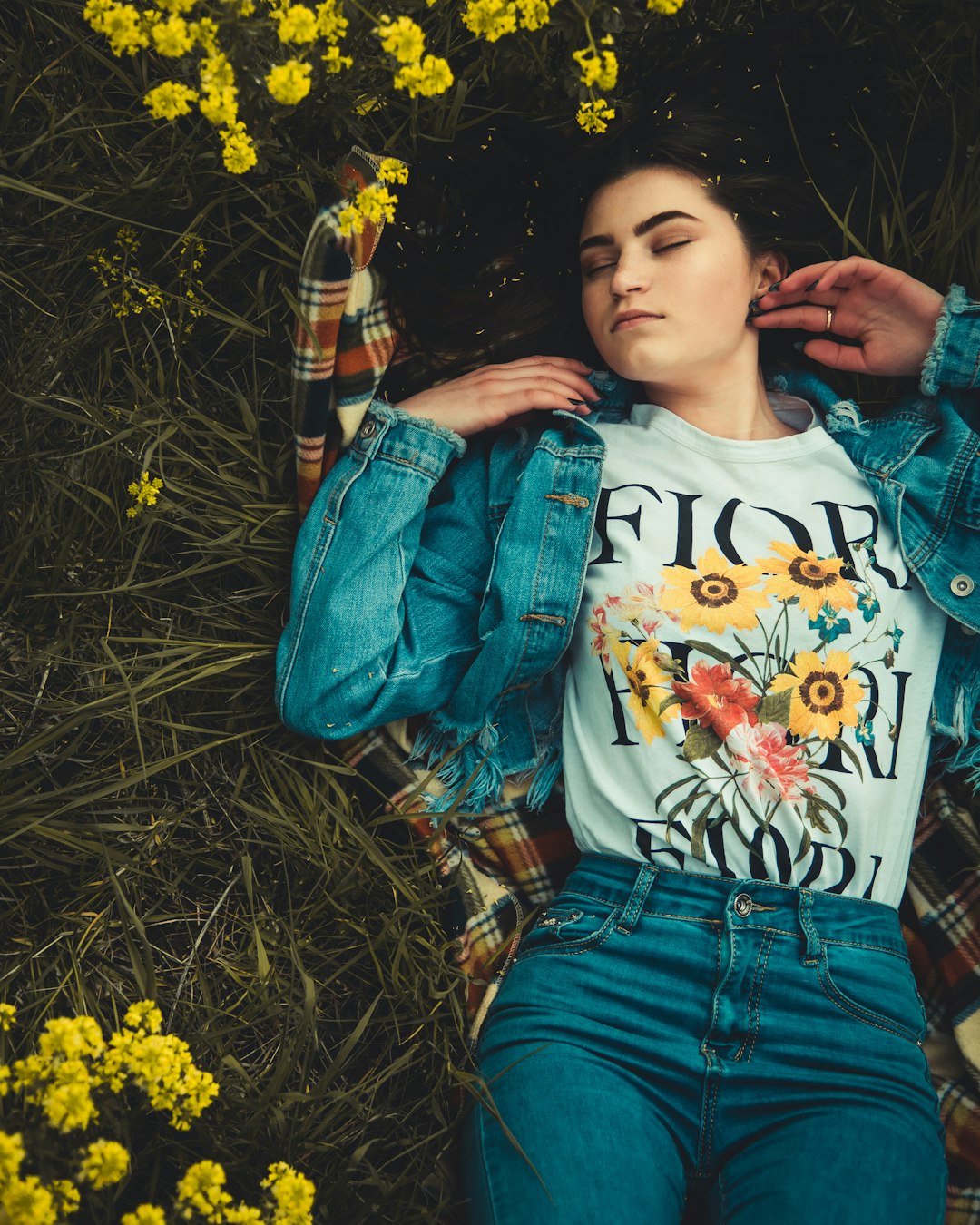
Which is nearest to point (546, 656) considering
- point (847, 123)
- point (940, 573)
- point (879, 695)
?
point (879, 695)

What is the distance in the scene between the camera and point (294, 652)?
1.89 meters

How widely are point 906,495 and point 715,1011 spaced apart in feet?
3.52

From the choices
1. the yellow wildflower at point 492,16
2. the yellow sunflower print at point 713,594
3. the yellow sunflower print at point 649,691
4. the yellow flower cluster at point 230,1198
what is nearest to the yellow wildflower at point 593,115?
the yellow wildflower at point 492,16

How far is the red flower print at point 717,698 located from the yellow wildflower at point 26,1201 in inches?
47.9

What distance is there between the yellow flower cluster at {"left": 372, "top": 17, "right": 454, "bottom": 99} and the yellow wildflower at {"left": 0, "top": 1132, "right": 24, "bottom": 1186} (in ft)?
4.96

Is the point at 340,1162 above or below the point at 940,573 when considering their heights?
below

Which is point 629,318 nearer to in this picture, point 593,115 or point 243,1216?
point 593,115

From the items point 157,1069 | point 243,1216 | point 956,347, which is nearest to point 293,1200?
point 243,1216

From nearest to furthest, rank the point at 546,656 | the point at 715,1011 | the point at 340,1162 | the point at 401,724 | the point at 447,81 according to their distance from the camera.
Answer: the point at 447,81 → the point at 715,1011 → the point at 340,1162 → the point at 546,656 → the point at 401,724

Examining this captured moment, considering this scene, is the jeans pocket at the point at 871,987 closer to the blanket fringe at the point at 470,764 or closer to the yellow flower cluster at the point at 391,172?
the blanket fringe at the point at 470,764

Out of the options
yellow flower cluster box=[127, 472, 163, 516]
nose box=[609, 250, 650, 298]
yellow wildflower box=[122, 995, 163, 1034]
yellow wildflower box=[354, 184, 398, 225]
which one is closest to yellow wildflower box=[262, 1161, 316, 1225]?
yellow wildflower box=[122, 995, 163, 1034]

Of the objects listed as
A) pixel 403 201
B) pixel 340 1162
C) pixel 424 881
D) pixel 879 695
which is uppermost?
pixel 403 201

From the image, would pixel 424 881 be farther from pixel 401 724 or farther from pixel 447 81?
pixel 447 81

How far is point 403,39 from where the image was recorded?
1.41 metres
